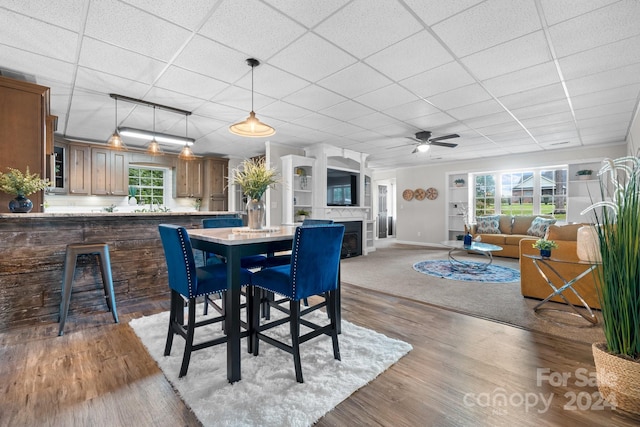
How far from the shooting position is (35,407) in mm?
1533

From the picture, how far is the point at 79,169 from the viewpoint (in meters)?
5.58

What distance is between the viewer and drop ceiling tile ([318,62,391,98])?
111 inches

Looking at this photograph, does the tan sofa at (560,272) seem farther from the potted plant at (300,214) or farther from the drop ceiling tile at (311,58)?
the potted plant at (300,214)

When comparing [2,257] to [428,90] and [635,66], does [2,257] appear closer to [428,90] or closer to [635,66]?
[428,90]

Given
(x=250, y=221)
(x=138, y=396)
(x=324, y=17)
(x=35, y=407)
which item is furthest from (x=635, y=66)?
(x=35, y=407)

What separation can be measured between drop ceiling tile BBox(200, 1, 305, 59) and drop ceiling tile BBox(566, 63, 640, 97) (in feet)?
9.94

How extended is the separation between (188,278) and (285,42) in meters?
1.98

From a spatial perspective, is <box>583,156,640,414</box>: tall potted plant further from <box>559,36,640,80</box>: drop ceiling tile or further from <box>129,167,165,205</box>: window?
<box>129,167,165,205</box>: window

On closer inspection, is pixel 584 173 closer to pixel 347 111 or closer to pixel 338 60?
pixel 347 111

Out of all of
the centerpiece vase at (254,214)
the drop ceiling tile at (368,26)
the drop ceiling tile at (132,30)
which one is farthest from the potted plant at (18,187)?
the drop ceiling tile at (368,26)

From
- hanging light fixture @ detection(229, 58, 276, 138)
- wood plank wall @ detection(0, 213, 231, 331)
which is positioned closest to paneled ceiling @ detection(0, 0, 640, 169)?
hanging light fixture @ detection(229, 58, 276, 138)

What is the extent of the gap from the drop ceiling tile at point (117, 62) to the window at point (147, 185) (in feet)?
14.0

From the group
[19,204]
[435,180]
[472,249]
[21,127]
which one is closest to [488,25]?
[472,249]

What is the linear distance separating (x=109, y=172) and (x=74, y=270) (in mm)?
4165
